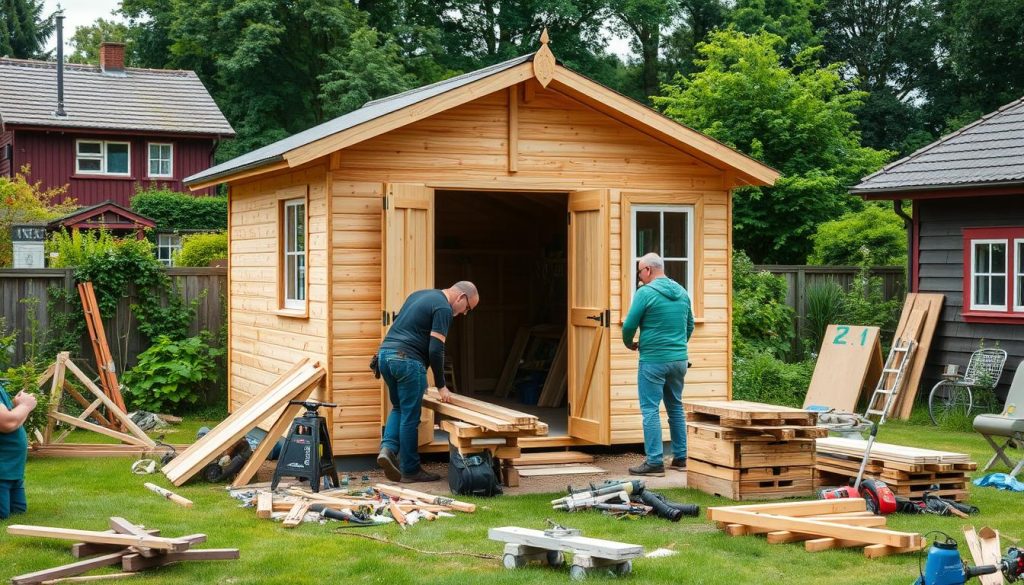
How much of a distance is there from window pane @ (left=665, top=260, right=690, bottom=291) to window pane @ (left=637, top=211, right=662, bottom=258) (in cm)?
18

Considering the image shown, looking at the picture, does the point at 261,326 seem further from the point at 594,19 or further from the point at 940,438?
the point at 594,19

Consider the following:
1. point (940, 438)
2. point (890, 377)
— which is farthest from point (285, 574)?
point (890, 377)

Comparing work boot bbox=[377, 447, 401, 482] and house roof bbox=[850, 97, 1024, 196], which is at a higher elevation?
house roof bbox=[850, 97, 1024, 196]

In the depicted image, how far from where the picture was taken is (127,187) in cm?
3139

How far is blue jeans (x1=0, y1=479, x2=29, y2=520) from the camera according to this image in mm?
8188

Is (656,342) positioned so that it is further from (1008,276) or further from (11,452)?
(1008,276)

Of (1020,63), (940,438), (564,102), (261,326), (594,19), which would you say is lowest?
(940,438)

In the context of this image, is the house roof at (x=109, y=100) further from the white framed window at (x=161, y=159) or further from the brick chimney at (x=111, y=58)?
the white framed window at (x=161, y=159)

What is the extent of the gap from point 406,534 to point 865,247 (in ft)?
43.7

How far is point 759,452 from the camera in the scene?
9.35 meters

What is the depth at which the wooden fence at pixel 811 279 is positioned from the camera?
17234mm

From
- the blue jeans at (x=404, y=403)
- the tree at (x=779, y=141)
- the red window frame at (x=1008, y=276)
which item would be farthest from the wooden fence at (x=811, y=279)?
the blue jeans at (x=404, y=403)

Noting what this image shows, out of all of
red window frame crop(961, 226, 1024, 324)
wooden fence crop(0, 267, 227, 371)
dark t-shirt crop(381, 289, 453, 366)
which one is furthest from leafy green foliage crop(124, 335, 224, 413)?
red window frame crop(961, 226, 1024, 324)

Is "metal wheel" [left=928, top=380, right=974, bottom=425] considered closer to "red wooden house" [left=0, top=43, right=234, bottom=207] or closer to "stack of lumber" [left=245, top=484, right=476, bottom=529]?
"stack of lumber" [left=245, top=484, right=476, bottom=529]
